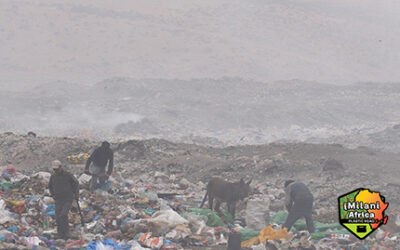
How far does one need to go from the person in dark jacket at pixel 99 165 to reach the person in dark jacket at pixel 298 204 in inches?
139

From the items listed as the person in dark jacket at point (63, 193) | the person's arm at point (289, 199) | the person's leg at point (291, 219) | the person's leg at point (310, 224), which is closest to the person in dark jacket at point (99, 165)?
the person in dark jacket at point (63, 193)

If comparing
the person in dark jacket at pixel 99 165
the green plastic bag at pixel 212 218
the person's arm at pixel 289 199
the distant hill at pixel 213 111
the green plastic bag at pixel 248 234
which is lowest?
the green plastic bag at pixel 248 234

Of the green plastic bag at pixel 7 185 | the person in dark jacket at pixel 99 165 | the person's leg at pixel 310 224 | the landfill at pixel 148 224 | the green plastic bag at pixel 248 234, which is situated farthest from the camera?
the person in dark jacket at pixel 99 165

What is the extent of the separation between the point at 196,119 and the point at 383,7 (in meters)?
53.6

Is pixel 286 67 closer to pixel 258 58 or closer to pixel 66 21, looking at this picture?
pixel 258 58

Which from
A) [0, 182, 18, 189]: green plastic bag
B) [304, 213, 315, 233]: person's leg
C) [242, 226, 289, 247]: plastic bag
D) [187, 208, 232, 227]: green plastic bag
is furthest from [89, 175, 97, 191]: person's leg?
[304, 213, 315, 233]: person's leg

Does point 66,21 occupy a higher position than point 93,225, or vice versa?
point 66,21

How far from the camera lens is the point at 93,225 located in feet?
32.3

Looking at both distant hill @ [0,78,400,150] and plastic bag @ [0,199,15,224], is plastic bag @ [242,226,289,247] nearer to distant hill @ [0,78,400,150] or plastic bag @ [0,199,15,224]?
plastic bag @ [0,199,15,224]

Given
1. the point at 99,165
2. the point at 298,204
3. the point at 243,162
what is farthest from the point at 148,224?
the point at 243,162

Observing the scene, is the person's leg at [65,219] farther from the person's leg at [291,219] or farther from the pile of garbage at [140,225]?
the person's leg at [291,219]

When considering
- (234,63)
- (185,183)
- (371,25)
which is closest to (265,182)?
(185,183)

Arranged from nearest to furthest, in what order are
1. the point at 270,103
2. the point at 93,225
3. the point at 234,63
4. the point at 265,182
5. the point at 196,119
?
the point at 93,225 → the point at 265,182 → the point at 196,119 → the point at 270,103 → the point at 234,63

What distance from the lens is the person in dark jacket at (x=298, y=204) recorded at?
397 inches
